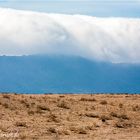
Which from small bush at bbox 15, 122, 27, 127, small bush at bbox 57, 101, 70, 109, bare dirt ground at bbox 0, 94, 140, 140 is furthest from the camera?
small bush at bbox 57, 101, 70, 109

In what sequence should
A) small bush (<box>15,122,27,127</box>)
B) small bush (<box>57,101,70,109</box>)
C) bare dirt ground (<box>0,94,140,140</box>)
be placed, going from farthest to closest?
1. small bush (<box>57,101,70,109</box>)
2. small bush (<box>15,122,27,127</box>)
3. bare dirt ground (<box>0,94,140,140</box>)

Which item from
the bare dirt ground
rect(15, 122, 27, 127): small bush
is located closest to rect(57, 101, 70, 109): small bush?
the bare dirt ground

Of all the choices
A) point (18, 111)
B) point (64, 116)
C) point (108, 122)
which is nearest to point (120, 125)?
point (108, 122)

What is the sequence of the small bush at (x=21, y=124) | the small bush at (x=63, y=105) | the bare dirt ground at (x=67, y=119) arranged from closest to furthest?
the bare dirt ground at (x=67, y=119) < the small bush at (x=21, y=124) < the small bush at (x=63, y=105)

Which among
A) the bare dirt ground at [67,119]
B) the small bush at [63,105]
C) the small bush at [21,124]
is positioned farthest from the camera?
the small bush at [63,105]

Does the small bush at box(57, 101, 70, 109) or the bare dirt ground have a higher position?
the small bush at box(57, 101, 70, 109)

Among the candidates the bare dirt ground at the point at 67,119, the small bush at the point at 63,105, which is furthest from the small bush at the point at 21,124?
the small bush at the point at 63,105

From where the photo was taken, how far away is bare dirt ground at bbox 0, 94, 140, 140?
36.5 metres

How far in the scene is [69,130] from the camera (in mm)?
38156

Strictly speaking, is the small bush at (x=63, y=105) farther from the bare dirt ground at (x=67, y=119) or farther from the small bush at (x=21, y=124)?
the small bush at (x=21, y=124)

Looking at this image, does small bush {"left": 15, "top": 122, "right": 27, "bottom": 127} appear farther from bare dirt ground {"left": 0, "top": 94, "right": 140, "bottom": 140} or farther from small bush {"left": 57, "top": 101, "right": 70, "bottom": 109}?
small bush {"left": 57, "top": 101, "right": 70, "bottom": 109}

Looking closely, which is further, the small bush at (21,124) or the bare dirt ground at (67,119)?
the small bush at (21,124)

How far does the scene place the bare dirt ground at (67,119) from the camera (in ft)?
120

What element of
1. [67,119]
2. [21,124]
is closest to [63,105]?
[67,119]
